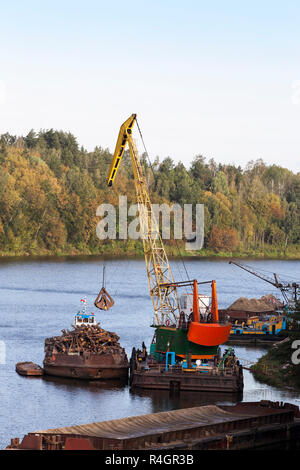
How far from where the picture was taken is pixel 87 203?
159 m

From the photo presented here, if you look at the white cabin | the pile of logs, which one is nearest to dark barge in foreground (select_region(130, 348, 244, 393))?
the pile of logs

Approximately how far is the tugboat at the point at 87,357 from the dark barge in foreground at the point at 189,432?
12543 millimetres

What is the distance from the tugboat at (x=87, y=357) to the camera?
150 ft

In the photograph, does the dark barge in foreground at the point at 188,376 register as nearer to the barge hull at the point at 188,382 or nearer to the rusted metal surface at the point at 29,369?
the barge hull at the point at 188,382

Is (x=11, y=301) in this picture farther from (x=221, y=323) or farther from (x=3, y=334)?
(x=221, y=323)

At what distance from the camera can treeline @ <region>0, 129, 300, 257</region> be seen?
495ft

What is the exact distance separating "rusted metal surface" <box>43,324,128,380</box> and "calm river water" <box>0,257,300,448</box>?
2.16 feet

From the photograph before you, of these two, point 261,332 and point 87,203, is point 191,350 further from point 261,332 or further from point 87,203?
point 87,203

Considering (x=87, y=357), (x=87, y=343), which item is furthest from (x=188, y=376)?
(x=87, y=343)

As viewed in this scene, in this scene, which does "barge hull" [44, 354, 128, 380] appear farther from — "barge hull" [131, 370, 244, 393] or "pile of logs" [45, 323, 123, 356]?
"barge hull" [131, 370, 244, 393]

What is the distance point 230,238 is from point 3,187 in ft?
160

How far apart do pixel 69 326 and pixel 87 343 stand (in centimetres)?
1902

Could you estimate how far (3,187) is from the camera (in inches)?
5728

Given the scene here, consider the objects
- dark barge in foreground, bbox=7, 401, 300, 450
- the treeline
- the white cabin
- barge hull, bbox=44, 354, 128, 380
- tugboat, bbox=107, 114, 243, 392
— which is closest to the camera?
dark barge in foreground, bbox=7, 401, 300, 450
